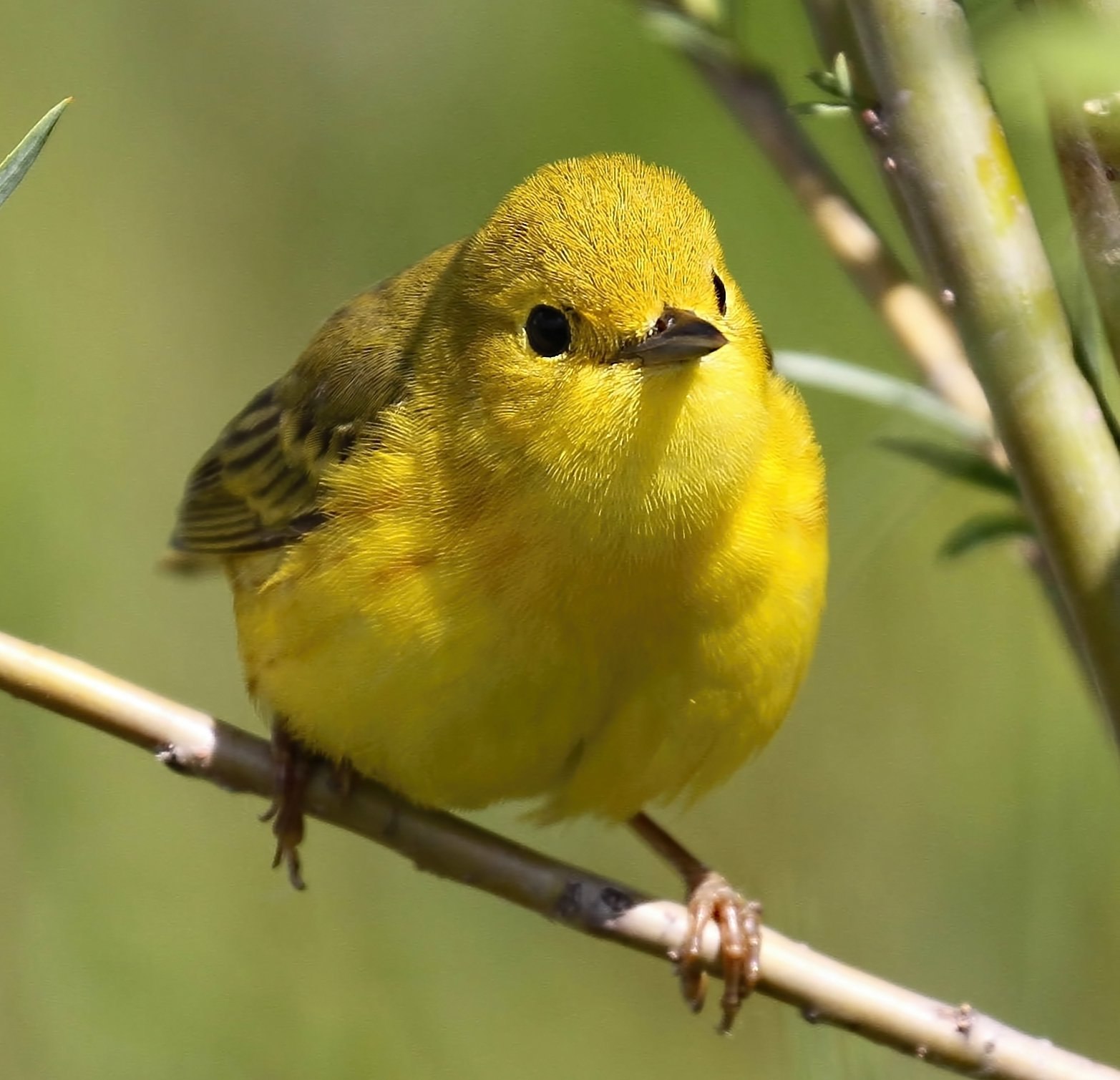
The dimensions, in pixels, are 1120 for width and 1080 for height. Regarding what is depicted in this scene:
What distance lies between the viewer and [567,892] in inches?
108

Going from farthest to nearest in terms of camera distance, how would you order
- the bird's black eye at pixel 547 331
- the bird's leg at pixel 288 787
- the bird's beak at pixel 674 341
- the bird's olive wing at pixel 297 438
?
the bird's olive wing at pixel 297 438, the bird's leg at pixel 288 787, the bird's black eye at pixel 547 331, the bird's beak at pixel 674 341

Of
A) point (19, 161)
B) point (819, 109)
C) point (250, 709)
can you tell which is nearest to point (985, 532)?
point (819, 109)

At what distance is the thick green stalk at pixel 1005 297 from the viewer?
1.54m

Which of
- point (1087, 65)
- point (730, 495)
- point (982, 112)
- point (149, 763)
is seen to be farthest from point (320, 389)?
point (1087, 65)

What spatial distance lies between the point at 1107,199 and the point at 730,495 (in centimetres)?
139

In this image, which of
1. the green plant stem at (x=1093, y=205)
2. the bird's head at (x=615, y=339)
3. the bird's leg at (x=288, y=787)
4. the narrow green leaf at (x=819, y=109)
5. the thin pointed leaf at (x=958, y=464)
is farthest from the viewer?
the bird's leg at (x=288, y=787)

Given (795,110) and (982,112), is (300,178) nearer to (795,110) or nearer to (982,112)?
(795,110)

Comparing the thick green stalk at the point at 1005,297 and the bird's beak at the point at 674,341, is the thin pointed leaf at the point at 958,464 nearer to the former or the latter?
the bird's beak at the point at 674,341

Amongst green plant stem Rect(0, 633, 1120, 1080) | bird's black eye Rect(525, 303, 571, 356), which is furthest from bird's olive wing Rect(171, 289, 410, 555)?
green plant stem Rect(0, 633, 1120, 1080)

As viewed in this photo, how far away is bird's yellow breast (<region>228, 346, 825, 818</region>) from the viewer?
2721 millimetres

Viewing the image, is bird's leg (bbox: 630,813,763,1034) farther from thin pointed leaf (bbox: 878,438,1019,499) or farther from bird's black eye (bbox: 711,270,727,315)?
bird's black eye (bbox: 711,270,727,315)

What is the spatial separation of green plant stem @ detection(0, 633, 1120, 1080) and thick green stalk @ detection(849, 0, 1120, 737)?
910mm

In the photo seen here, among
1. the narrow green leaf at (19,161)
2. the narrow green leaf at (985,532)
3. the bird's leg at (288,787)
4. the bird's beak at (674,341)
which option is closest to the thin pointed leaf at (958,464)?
the narrow green leaf at (985,532)

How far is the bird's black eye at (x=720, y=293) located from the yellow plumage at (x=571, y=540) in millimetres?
14
